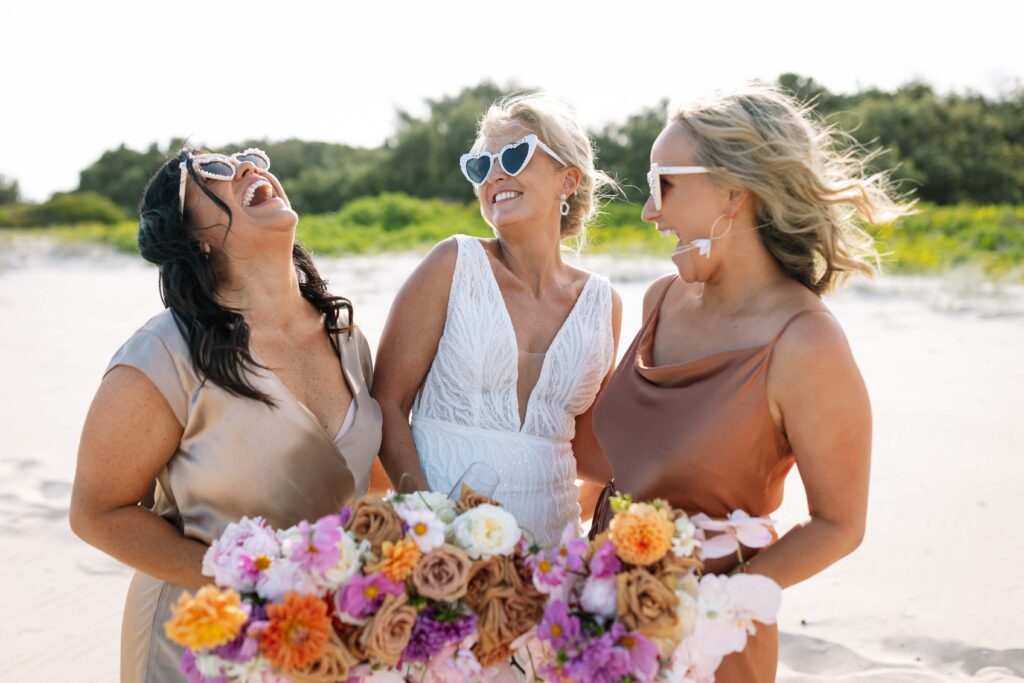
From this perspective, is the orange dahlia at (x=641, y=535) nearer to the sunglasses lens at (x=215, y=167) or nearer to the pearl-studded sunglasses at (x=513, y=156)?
the sunglasses lens at (x=215, y=167)

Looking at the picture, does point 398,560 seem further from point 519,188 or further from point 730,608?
point 519,188

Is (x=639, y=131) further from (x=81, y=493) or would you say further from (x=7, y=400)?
(x=81, y=493)

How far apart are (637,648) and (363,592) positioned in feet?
2.10

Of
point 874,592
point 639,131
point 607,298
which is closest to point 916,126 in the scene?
point 639,131

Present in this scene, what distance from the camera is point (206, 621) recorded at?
2.10 meters

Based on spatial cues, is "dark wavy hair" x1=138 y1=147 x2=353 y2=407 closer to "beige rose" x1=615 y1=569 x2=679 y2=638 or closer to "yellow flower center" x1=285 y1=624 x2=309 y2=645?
"yellow flower center" x1=285 y1=624 x2=309 y2=645

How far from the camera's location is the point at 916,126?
27.5 metres

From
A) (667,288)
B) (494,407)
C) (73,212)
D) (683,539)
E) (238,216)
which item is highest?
(238,216)

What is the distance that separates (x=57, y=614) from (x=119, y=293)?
502 inches

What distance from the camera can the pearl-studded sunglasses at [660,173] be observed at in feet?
9.14

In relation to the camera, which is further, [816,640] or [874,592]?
[874,592]

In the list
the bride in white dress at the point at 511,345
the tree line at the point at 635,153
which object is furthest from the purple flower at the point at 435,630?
the tree line at the point at 635,153

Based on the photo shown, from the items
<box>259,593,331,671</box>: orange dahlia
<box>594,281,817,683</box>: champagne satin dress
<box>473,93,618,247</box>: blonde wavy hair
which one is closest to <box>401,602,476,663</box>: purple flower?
<box>259,593,331,671</box>: orange dahlia

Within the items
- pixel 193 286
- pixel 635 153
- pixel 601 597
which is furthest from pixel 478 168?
pixel 635 153
